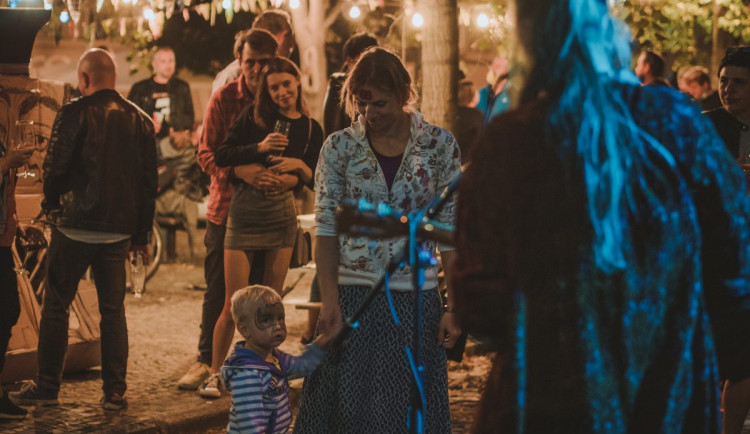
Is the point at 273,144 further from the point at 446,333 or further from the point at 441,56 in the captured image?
the point at 446,333

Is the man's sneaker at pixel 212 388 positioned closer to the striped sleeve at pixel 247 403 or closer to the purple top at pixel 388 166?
the striped sleeve at pixel 247 403

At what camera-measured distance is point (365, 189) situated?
4.64 meters

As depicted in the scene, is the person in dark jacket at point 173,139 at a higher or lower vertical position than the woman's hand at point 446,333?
higher

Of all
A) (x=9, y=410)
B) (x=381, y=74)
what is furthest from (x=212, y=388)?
(x=381, y=74)

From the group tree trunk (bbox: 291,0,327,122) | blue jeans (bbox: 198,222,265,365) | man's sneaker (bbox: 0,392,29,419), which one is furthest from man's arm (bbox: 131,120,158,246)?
tree trunk (bbox: 291,0,327,122)

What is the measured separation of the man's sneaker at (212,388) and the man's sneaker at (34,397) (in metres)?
0.91

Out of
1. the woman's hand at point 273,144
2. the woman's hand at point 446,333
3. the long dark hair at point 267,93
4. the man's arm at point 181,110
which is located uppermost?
the man's arm at point 181,110

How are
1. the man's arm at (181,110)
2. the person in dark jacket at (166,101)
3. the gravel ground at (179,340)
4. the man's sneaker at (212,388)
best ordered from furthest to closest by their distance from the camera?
the man's arm at (181,110) < the person in dark jacket at (166,101) < the gravel ground at (179,340) < the man's sneaker at (212,388)

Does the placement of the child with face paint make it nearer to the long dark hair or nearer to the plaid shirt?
the long dark hair

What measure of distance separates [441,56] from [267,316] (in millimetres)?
4926

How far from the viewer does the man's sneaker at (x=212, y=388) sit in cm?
739

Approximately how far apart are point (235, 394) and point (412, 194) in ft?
3.60

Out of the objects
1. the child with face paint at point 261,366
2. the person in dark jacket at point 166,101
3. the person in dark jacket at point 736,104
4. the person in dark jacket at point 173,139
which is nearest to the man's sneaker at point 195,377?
the child with face paint at point 261,366

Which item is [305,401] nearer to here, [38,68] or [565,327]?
[565,327]
